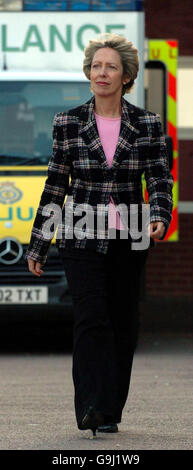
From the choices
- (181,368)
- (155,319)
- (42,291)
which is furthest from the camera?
(155,319)

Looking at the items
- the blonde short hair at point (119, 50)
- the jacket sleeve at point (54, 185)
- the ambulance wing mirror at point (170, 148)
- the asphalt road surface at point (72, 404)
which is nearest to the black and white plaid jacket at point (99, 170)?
the jacket sleeve at point (54, 185)

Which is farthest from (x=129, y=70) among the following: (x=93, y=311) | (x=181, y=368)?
(x=181, y=368)

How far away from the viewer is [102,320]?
5.68 metres

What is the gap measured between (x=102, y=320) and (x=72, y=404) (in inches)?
63.7

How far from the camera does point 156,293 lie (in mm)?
15062

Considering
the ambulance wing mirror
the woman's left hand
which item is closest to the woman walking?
the woman's left hand

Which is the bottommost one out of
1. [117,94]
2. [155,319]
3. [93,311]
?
[155,319]

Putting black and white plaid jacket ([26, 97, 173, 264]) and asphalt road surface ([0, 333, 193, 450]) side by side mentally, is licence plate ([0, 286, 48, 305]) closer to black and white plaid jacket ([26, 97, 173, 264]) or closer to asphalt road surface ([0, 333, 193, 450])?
asphalt road surface ([0, 333, 193, 450])

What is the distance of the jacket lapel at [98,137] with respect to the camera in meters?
5.67

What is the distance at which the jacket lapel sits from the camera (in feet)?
18.6

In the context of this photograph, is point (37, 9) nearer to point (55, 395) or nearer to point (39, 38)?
point (39, 38)

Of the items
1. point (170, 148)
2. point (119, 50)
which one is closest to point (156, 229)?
point (119, 50)

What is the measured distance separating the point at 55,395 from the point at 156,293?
7.55 m
